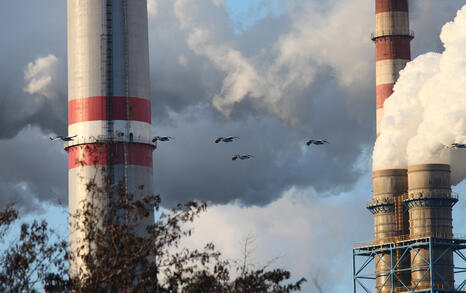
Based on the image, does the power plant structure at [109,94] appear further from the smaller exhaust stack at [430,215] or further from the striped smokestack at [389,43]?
the striped smokestack at [389,43]

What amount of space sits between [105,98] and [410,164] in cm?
3148

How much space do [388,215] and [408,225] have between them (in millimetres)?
2085

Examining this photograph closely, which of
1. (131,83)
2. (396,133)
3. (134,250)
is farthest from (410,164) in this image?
(134,250)

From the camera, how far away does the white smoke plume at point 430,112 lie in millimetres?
94625

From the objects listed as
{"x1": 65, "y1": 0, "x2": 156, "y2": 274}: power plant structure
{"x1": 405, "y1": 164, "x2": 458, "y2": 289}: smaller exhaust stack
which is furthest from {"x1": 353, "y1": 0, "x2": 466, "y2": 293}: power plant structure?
{"x1": 65, "y1": 0, "x2": 156, "y2": 274}: power plant structure

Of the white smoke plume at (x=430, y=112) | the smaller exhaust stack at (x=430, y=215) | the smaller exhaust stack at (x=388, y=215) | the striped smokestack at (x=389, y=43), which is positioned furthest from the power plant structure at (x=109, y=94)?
the striped smokestack at (x=389, y=43)

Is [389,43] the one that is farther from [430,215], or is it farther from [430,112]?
→ [430,215]

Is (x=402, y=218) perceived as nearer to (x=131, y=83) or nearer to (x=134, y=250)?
(x=131, y=83)

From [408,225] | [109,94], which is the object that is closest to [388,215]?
[408,225]

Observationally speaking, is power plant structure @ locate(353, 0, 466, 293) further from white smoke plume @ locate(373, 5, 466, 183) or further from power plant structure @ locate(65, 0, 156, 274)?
power plant structure @ locate(65, 0, 156, 274)

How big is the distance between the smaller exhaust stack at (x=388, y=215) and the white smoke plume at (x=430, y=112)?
1222 mm

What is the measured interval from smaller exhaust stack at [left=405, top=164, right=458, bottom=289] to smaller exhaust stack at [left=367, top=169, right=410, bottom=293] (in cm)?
255

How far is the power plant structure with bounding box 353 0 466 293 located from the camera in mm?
97500

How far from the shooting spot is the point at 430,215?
9812cm
